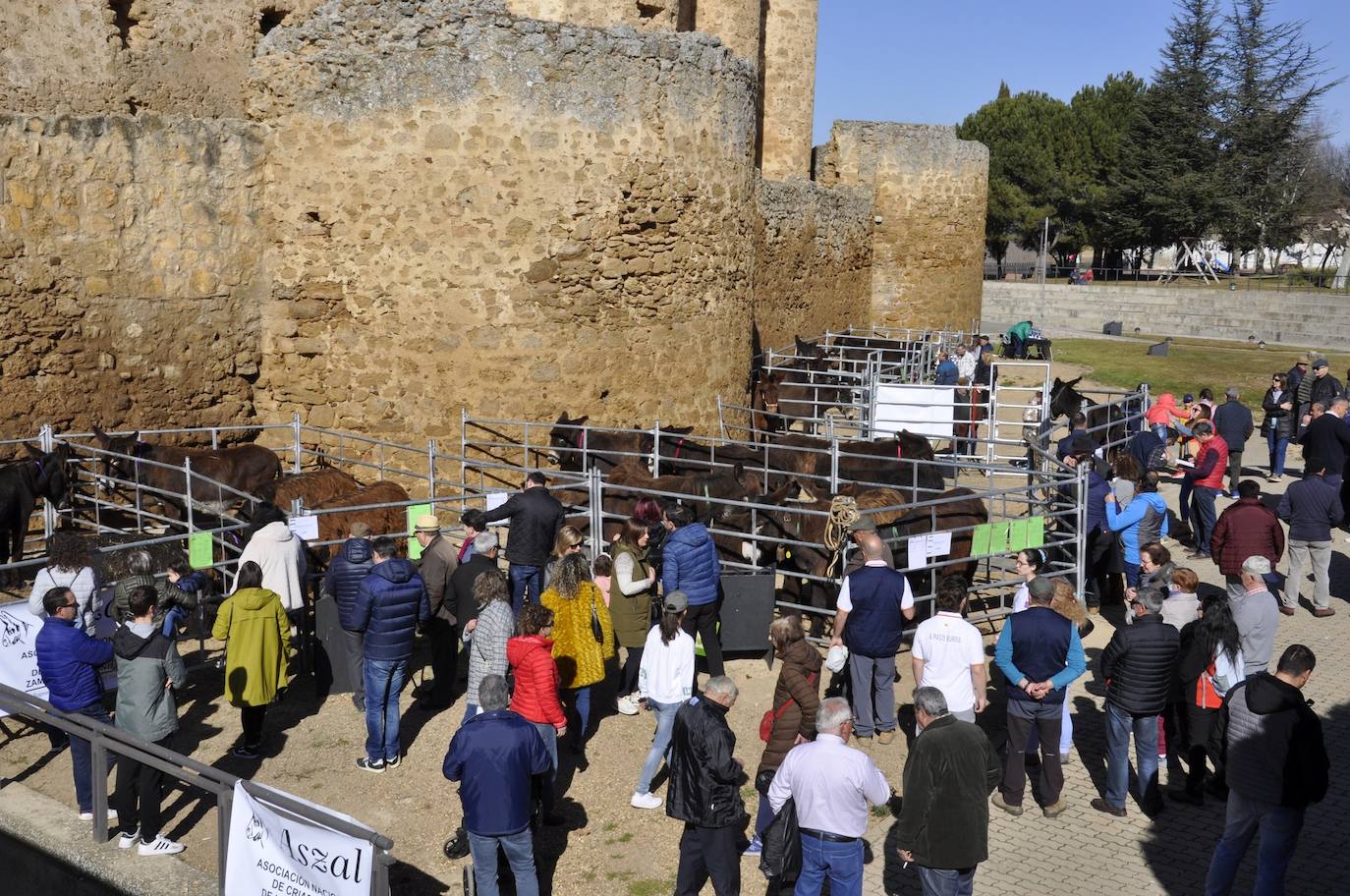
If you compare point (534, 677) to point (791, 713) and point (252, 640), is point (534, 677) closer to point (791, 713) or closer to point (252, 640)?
point (791, 713)

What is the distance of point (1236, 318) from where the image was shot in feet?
129

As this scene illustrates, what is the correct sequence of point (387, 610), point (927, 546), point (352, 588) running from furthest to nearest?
point (927, 546) < point (352, 588) < point (387, 610)

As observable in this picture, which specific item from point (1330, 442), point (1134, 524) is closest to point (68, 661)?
point (1134, 524)

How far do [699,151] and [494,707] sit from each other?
10.2 m

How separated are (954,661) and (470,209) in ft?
28.0

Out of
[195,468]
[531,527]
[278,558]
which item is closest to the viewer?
[278,558]

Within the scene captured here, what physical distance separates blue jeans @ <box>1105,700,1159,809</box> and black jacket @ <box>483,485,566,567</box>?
4.47 meters

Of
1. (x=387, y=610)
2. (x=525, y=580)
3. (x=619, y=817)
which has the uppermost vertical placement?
(x=387, y=610)

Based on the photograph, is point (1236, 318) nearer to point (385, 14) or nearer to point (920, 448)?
point (920, 448)

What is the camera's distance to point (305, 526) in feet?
32.4

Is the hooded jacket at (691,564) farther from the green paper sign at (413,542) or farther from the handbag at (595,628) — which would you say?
the green paper sign at (413,542)

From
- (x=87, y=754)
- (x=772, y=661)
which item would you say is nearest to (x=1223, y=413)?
(x=772, y=661)

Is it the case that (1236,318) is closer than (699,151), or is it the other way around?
(699,151)

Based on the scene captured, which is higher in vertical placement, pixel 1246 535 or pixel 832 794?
pixel 1246 535
